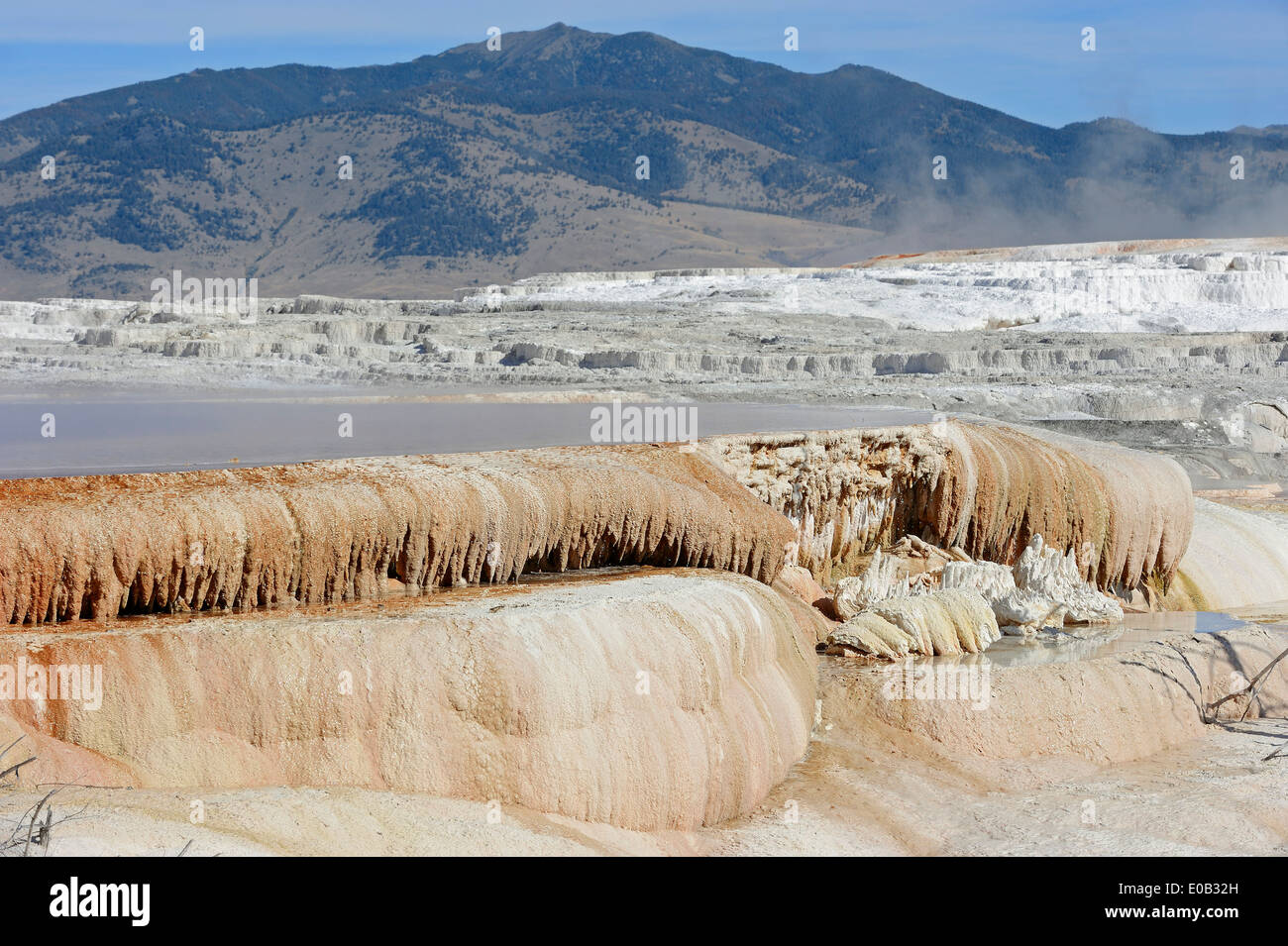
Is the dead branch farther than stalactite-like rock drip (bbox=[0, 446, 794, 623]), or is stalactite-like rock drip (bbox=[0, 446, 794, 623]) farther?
the dead branch

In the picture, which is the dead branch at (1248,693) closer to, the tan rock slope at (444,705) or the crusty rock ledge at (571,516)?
the crusty rock ledge at (571,516)

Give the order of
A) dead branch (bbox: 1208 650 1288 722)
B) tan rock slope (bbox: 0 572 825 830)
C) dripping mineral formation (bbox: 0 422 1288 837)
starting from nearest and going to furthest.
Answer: tan rock slope (bbox: 0 572 825 830)
dripping mineral formation (bbox: 0 422 1288 837)
dead branch (bbox: 1208 650 1288 722)

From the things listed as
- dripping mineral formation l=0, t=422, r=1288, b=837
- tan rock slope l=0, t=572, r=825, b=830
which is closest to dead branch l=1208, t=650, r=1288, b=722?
dripping mineral formation l=0, t=422, r=1288, b=837

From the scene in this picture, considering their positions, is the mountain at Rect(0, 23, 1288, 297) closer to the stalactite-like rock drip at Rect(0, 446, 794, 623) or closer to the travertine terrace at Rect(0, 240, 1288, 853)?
the travertine terrace at Rect(0, 240, 1288, 853)

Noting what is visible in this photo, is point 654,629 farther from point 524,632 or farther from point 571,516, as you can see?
point 571,516

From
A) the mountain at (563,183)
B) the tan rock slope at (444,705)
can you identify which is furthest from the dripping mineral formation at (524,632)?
the mountain at (563,183)

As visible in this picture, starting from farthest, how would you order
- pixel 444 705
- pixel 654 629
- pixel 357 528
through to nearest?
pixel 357 528 → pixel 654 629 → pixel 444 705

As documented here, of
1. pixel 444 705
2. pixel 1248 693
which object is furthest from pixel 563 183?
pixel 444 705

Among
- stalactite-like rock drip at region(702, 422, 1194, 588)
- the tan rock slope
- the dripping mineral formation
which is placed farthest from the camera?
stalactite-like rock drip at region(702, 422, 1194, 588)
